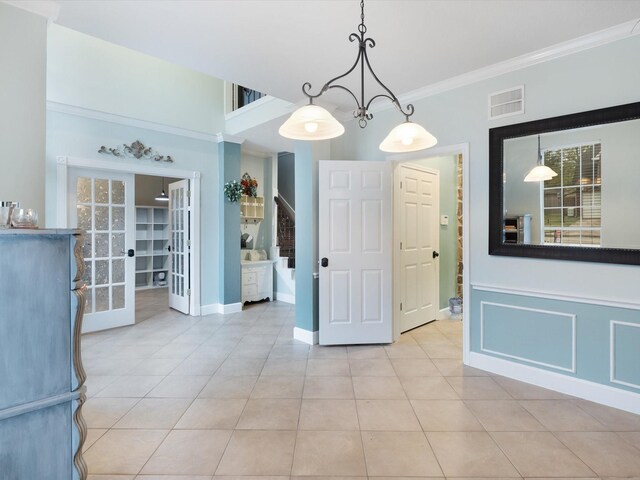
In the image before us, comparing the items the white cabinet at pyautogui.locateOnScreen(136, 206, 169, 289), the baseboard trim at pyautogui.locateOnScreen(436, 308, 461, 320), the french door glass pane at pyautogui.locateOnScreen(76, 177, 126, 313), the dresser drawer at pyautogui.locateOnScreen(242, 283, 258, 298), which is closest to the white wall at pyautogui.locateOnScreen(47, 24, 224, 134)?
the french door glass pane at pyautogui.locateOnScreen(76, 177, 126, 313)

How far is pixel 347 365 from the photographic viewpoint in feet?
10.6

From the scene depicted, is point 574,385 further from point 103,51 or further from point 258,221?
point 103,51

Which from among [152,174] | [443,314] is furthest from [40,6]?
[443,314]

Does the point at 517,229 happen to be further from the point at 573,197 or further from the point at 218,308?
Answer: the point at 218,308

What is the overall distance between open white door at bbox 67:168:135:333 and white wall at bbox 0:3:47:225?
89.2 inches

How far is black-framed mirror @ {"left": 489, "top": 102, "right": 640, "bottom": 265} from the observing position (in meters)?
2.39

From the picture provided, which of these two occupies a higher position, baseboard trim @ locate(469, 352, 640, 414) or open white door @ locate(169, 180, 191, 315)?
open white door @ locate(169, 180, 191, 315)

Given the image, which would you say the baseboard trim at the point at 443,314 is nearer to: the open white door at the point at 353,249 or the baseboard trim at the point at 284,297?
the open white door at the point at 353,249

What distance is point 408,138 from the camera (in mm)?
1952

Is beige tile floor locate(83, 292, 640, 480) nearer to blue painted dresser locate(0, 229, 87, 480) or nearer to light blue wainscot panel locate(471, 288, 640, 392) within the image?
light blue wainscot panel locate(471, 288, 640, 392)

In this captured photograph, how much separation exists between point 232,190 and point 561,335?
4308 millimetres

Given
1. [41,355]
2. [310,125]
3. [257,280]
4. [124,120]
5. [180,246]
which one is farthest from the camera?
[257,280]

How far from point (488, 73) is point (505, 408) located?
2.77 m

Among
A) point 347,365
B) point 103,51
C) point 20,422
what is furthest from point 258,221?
point 20,422
